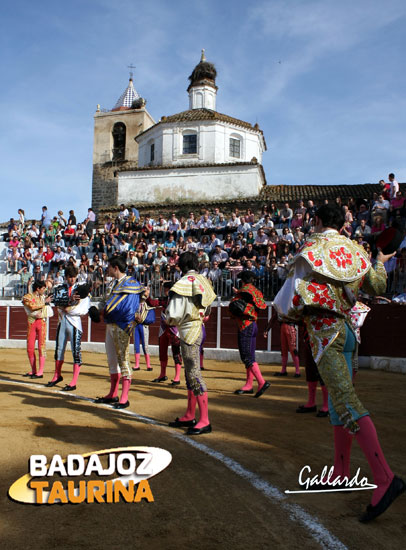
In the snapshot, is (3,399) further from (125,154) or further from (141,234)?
(125,154)

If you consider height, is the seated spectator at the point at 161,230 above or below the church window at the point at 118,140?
below

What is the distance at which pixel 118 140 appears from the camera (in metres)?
39.1

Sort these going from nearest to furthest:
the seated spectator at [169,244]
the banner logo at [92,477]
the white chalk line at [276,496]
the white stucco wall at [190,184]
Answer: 1. the white chalk line at [276,496]
2. the banner logo at [92,477]
3. the seated spectator at [169,244]
4. the white stucco wall at [190,184]

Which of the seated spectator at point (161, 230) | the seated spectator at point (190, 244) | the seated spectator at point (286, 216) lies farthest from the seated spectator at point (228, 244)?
the seated spectator at point (161, 230)

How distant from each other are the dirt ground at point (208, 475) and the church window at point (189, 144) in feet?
76.0

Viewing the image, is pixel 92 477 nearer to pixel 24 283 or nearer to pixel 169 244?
pixel 169 244

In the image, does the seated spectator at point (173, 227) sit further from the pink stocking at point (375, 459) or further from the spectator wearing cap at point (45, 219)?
the pink stocking at point (375, 459)

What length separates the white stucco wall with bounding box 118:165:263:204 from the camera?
25906 millimetres

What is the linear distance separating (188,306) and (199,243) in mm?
11089

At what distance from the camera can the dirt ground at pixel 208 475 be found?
98.3 inches

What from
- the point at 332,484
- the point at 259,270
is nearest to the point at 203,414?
the point at 332,484

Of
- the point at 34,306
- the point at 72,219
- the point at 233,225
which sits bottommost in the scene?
the point at 34,306

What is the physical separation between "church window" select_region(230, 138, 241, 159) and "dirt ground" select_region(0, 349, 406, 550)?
76.9 ft

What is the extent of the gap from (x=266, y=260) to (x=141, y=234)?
247 inches
